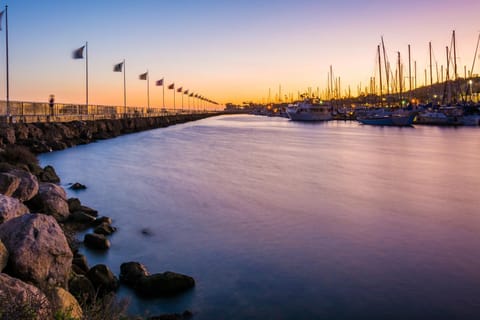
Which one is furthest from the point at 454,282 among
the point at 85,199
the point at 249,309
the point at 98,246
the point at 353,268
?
the point at 85,199

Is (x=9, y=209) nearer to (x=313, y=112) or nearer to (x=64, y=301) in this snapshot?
(x=64, y=301)

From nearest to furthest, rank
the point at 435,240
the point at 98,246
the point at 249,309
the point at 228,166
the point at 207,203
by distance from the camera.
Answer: the point at 249,309 < the point at 98,246 < the point at 435,240 < the point at 207,203 < the point at 228,166

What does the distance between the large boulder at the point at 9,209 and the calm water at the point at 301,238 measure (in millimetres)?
1876

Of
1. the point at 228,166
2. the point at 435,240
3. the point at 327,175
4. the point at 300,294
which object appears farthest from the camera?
the point at 228,166

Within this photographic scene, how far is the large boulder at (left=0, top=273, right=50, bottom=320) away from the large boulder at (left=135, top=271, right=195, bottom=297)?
8.89 ft

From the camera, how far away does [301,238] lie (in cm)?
1088

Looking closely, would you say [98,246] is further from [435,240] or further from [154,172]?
[154,172]

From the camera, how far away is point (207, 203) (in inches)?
609

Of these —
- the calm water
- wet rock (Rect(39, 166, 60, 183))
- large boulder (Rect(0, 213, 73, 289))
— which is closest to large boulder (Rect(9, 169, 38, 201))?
the calm water

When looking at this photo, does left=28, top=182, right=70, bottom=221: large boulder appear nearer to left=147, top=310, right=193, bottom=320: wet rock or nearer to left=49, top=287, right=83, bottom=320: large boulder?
left=147, top=310, right=193, bottom=320: wet rock

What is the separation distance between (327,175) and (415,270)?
14611 mm

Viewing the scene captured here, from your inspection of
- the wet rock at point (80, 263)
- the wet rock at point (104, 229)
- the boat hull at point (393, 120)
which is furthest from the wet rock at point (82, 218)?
the boat hull at point (393, 120)

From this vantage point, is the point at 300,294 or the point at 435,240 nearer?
the point at 300,294

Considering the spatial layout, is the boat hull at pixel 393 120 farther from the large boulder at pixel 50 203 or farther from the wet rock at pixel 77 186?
the large boulder at pixel 50 203
